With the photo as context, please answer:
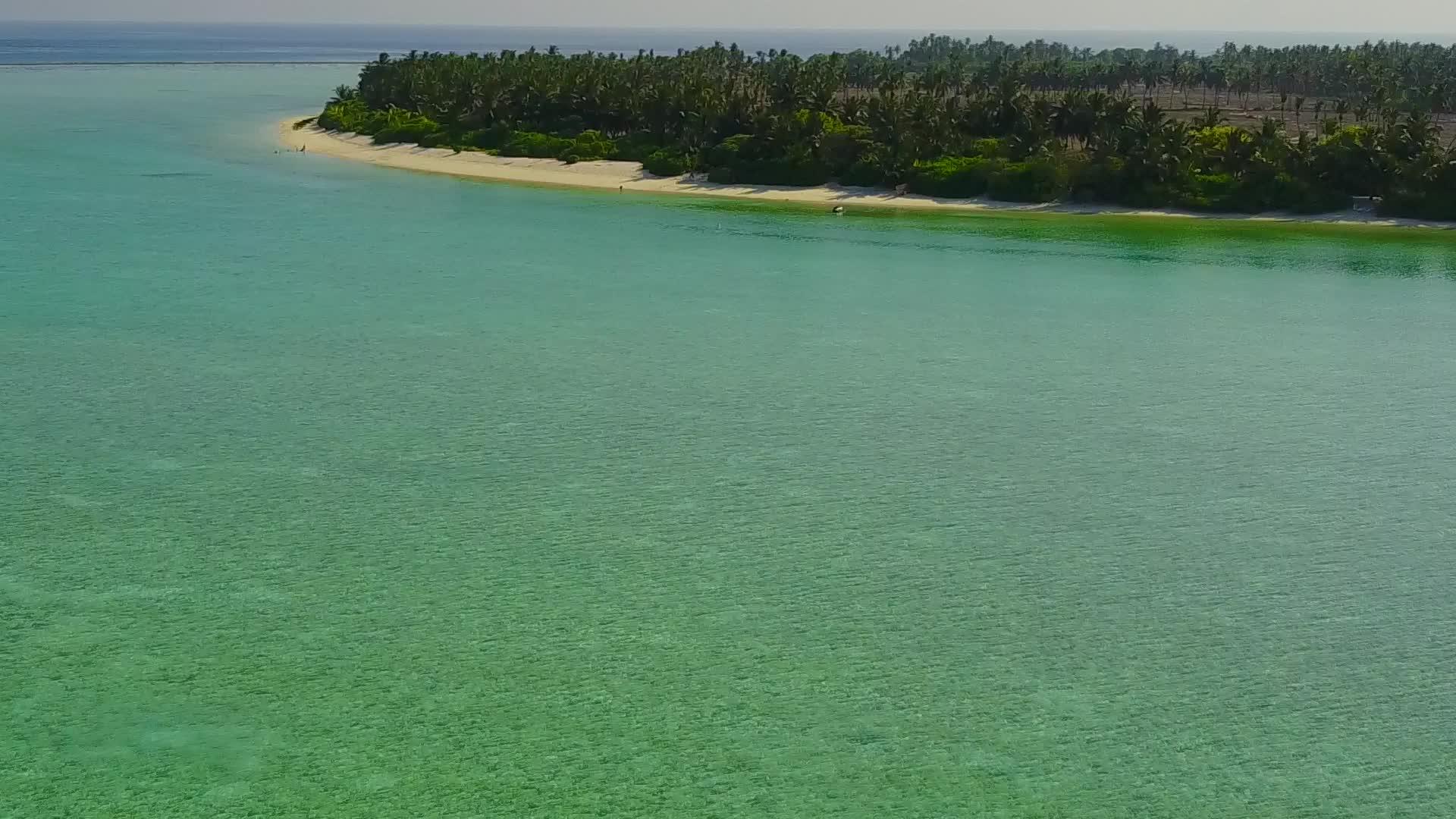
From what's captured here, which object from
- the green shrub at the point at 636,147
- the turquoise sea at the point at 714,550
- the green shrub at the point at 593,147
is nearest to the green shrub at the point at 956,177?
the green shrub at the point at 636,147

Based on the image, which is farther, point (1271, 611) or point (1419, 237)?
point (1419, 237)

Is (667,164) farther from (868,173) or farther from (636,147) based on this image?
(868,173)

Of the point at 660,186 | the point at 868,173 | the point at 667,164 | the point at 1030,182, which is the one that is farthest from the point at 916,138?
the point at 667,164

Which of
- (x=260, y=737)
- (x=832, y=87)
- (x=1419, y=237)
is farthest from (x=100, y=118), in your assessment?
(x=260, y=737)

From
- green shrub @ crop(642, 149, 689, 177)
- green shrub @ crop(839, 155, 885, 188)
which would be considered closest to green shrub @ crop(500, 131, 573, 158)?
green shrub @ crop(642, 149, 689, 177)

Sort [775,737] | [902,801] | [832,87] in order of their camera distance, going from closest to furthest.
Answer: [902,801]
[775,737]
[832,87]

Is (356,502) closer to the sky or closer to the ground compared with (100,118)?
closer to the ground

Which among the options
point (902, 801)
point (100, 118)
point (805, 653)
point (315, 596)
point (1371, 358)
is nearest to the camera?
point (902, 801)

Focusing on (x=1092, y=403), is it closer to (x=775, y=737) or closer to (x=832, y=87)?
(x=775, y=737)

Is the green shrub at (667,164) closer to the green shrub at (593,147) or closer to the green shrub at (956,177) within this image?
the green shrub at (593,147)
